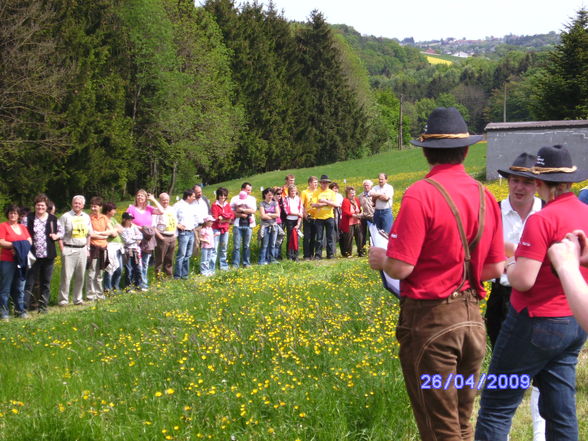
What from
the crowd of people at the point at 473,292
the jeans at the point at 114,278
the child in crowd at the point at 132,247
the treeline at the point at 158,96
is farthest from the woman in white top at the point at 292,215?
the treeline at the point at 158,96

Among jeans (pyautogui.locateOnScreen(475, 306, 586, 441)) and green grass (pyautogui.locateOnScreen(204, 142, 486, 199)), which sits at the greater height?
jeans (pyautogui.locateOnScreen(475, 306, 586, 441))

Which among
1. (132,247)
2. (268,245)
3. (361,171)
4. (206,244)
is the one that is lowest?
(361,171)

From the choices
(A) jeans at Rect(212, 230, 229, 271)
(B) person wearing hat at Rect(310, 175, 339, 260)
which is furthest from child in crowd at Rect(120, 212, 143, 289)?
(B) person wearing hat at Rect(310, 175, 339, 260)

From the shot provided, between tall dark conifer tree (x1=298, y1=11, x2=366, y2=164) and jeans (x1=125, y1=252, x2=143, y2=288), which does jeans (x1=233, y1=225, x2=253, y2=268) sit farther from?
tall dark conifer tree (x1=298, y1=11, x2=366, y2=164)

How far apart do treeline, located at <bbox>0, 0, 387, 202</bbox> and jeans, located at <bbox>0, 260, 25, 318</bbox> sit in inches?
722

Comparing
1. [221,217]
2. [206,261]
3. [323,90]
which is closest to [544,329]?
[206,261]

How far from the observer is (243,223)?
15.1 meters

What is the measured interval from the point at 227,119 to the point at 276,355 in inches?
1709

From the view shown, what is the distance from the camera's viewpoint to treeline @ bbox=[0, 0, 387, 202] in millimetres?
30875

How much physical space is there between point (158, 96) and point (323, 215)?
30.8 m

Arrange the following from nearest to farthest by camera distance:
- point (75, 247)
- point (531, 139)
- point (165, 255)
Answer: point (75, 247) → point (165, 255) → point (531, 139)

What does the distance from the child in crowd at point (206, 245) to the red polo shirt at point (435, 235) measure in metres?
10.8

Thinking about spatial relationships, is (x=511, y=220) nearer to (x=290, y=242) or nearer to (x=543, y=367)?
(x=543, y=367)

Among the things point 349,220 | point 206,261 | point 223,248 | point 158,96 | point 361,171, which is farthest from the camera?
point 361,171
